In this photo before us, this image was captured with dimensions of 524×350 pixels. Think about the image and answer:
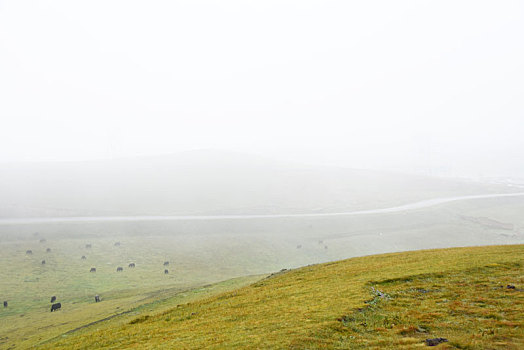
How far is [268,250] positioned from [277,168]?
115 m

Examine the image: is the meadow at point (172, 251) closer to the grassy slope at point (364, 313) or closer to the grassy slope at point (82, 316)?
the grassy slope at point (82, 316)

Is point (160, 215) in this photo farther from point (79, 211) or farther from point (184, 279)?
point (184, 279)

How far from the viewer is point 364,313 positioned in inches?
766

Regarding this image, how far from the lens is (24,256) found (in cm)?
6550

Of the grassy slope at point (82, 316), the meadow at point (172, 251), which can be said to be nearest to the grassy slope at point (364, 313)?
the grassy slope at point (82, 316)

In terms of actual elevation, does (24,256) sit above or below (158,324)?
below

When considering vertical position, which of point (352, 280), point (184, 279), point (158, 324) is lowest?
point (184, 279)

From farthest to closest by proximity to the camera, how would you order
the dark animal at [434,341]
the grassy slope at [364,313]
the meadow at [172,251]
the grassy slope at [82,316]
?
the meadow at [172,251], the grassy slope at [82,316], the grassy slope at [364,313], the dark animal at [434,341]

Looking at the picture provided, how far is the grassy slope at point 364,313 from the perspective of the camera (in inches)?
620

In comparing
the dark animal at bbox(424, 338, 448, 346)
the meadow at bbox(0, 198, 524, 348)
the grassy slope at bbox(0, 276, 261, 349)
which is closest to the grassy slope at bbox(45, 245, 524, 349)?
the dark animal at bbox(424, 338, 448, 346)

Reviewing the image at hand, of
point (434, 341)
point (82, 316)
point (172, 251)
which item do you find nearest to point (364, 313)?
point (434, 341)

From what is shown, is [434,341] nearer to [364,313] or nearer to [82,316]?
[364,313]

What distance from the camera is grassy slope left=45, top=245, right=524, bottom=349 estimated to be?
1575 cm

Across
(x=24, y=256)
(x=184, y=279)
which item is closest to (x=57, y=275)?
(x=24, y=256)
